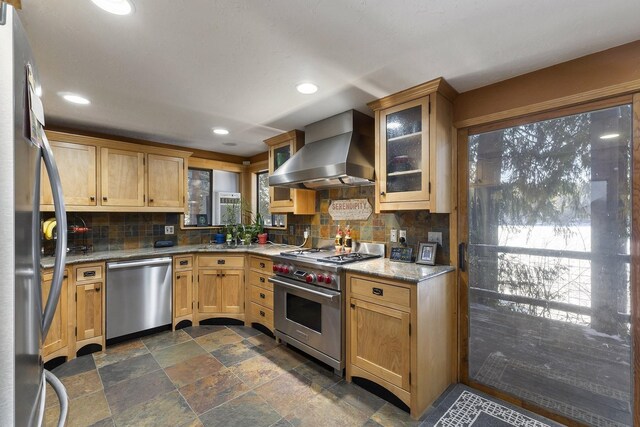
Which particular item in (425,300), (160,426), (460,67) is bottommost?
(160,426)

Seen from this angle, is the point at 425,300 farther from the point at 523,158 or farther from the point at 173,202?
the point at 173,202

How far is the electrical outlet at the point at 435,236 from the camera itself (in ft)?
7.94

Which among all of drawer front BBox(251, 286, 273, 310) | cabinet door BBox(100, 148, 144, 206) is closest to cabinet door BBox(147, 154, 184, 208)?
cabinet door BBox(100, 148, 144, 206)

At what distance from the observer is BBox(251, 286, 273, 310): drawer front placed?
10.3ft

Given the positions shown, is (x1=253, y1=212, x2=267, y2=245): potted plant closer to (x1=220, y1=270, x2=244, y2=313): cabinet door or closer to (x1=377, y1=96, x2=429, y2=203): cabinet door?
(x1=220, y1=270, x2=244, y2=313): cabinet door

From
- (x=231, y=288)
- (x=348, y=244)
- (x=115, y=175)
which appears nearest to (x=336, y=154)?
(x=348, y=244)

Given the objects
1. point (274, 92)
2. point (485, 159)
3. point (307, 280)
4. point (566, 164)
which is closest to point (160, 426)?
point (307, 280)

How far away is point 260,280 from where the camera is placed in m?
3.28

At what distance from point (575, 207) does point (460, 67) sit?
3.82ft

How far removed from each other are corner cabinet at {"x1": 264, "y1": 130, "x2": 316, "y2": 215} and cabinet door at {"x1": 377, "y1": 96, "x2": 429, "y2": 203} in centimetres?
119

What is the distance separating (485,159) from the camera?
223 centimetres

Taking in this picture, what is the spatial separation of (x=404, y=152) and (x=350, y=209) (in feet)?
3.26

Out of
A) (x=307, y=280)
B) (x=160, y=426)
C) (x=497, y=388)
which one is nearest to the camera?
(x=160, y=426)

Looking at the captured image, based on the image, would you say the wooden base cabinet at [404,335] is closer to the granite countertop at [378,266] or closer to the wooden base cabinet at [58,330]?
the granite countertop at [378,266]
